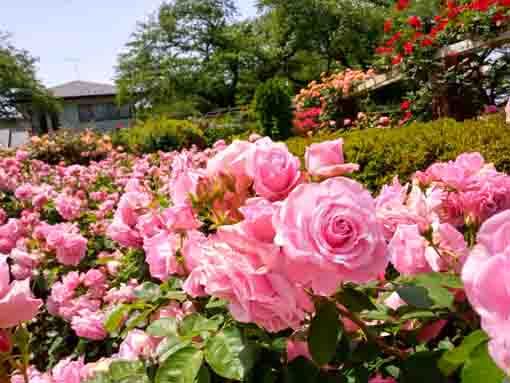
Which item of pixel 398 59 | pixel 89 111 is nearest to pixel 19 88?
pixel 89 111

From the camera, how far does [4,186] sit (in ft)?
13.2

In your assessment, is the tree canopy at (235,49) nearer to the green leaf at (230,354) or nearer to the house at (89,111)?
the house at (89,111)

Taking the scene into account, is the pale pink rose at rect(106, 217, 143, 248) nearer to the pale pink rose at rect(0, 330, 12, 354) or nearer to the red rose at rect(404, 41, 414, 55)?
the pale pink rose at rect(0, 330, 12, 354)

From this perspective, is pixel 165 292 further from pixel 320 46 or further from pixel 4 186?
pixel 320 46

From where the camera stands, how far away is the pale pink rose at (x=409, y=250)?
0.76 metres

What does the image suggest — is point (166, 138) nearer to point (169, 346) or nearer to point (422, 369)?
point (169, 346)

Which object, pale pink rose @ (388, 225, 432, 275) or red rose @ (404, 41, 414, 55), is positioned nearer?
pale pink rose @ (388, 225, 432, 275)

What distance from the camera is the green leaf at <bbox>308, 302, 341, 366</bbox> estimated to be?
62 centimetres

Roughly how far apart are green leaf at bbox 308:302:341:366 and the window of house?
39.6 meters

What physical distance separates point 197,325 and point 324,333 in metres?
0.26

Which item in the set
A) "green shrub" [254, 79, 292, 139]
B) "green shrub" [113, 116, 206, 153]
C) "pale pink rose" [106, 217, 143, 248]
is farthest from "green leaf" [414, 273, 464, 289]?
"green shrub" [113, 116, 206, 153]

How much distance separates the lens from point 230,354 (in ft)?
2.30

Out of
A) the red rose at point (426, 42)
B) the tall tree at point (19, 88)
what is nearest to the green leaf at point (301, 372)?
the red rose at point (426, 42)

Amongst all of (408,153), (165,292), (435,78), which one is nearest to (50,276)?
(165,292)
